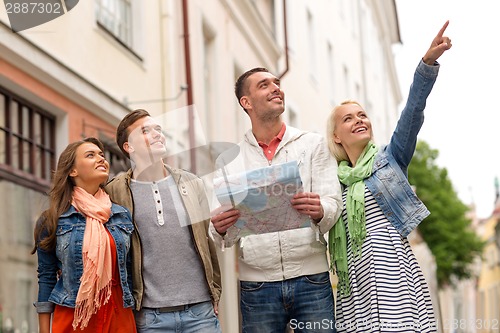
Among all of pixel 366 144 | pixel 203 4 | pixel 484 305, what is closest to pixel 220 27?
pixel 203 4

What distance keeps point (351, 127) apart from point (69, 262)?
1649 mm

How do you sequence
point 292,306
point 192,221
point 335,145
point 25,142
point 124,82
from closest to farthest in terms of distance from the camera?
1. point 292,306
2. point 192,221
3. point 335,145
4. point 25,142
5. point 124,82

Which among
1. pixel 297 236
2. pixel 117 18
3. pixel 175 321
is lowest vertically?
pixel 175 321

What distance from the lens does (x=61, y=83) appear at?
31.8 ft

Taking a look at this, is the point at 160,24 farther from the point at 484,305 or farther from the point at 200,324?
the point at 484,305

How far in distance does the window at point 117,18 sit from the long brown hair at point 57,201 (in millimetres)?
6440

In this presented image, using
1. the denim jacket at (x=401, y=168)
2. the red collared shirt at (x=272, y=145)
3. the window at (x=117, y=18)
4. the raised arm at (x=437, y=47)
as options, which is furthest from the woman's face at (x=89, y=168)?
the window at (x=117, y=18)

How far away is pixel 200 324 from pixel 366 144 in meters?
1.34

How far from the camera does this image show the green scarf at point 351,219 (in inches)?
185

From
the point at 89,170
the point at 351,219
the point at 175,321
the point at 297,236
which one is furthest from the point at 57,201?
the point at 351,219

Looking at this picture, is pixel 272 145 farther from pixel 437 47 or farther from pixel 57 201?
pixel 57 201

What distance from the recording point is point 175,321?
450 centimetres

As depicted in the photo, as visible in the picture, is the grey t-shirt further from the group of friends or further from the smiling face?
the smiling face

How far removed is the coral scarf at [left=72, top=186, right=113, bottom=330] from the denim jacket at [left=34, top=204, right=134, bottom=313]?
0.04m
